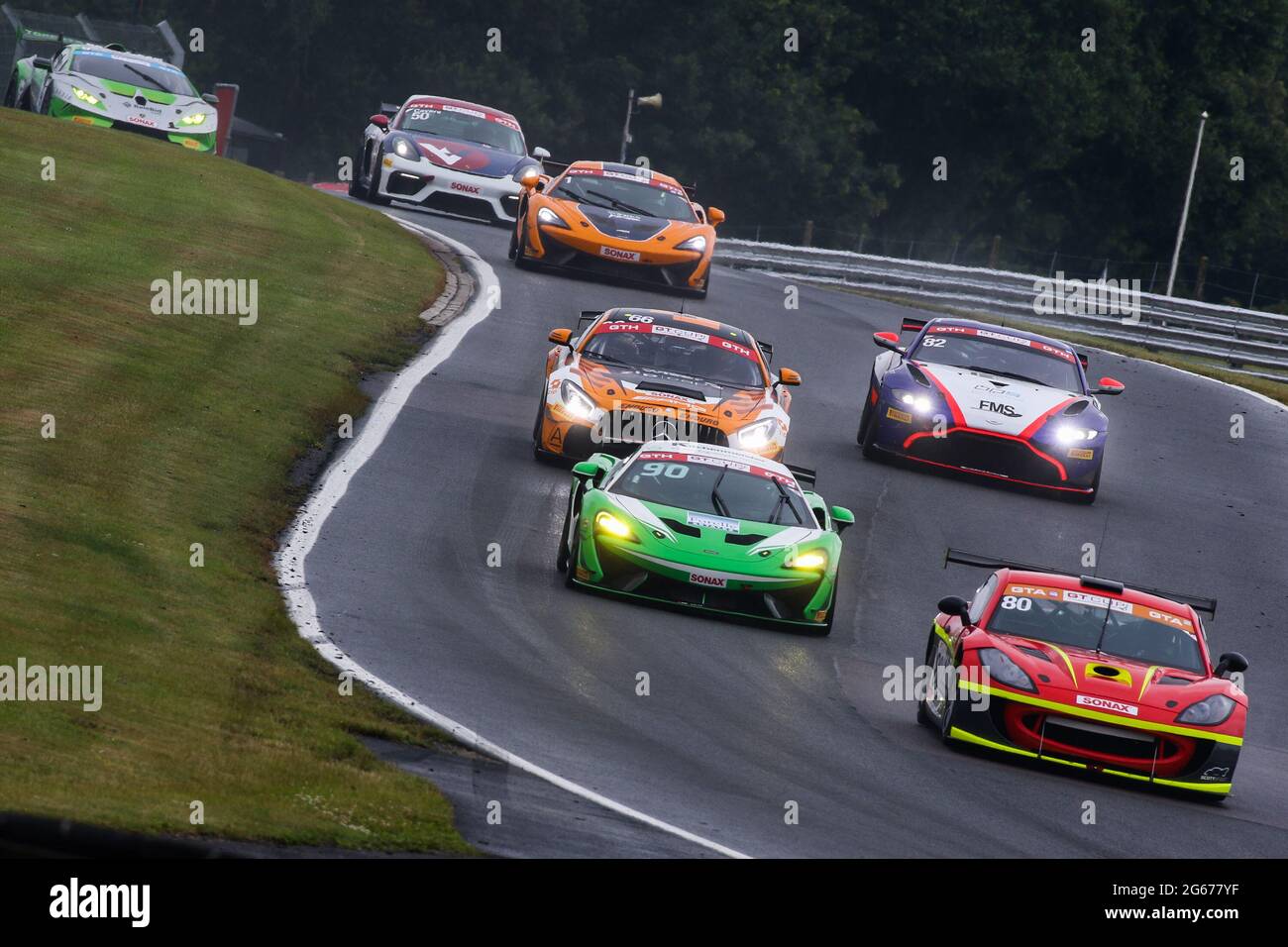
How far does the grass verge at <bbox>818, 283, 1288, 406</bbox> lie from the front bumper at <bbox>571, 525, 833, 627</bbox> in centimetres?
1839

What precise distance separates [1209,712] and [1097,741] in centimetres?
67

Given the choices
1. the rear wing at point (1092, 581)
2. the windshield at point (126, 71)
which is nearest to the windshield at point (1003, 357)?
the rear wing at point (1092, 581)

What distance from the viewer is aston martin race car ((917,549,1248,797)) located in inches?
471

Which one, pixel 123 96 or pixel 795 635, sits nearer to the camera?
pixel 795 635

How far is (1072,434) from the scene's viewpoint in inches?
790

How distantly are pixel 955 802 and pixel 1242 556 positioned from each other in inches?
350

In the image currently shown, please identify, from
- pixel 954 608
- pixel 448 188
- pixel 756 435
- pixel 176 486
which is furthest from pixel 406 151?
pixel 954 608

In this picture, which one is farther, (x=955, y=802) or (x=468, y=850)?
(x=955, y=802)

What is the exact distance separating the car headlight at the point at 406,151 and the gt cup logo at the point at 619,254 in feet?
18.0

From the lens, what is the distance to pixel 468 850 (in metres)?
8.34

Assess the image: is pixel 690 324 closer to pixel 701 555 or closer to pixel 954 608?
pixel 701 555

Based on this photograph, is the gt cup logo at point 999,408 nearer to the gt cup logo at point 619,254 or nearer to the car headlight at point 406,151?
the gt cup logo at point 619,254
